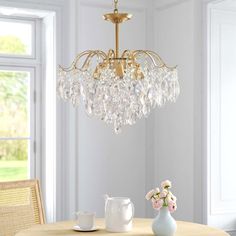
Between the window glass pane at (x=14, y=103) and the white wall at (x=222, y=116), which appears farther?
the window glass pane at (x=14, y=103)

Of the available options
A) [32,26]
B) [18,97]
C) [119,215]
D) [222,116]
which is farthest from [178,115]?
[119,215]

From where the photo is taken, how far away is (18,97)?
15.6 ft

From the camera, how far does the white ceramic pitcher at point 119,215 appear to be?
3.03 m

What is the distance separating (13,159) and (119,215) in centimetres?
191

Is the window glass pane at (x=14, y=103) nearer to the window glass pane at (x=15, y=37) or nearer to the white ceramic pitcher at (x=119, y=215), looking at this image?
the window glass pane at (x=15, y=37)

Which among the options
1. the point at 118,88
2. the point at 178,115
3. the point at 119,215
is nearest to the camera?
the point at 118,88

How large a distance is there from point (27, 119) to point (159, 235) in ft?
7.21

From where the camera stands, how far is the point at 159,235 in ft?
9.54

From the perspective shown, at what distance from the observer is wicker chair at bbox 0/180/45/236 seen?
3.47 metres

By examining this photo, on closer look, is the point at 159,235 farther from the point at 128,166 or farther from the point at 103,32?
the point at 103,32

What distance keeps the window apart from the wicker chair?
110 cm

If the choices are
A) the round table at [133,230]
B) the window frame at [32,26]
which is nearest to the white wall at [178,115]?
the window frame at [32,26]

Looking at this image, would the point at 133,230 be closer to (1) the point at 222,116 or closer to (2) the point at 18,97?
(1) the point at 222,116

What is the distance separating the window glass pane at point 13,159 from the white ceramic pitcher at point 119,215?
1.86 metres
